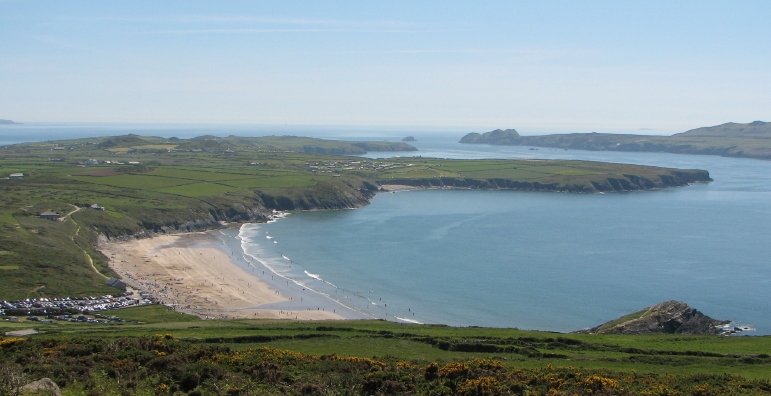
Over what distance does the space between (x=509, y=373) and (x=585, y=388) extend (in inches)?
143

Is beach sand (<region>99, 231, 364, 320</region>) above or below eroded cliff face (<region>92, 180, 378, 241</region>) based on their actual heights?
below

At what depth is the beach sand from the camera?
5556 cm

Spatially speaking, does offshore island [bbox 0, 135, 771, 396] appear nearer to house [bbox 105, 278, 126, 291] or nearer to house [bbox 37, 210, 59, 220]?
house [bbox 37, 210, 59, 220]

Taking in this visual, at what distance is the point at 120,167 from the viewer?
14575cm

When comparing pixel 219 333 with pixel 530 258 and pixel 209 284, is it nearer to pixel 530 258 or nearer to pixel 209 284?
pixel 209 284

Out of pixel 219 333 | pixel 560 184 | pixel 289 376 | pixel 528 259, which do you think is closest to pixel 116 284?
pixel 219 333

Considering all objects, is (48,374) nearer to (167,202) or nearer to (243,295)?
(243,295)

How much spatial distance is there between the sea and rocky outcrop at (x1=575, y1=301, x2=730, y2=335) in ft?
17.6

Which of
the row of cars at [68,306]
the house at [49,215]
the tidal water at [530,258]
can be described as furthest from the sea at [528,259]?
the house at [49,215]

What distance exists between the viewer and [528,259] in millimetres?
78438

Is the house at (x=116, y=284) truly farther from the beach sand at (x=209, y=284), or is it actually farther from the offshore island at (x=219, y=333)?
the beach sand at (x=209, y=284)

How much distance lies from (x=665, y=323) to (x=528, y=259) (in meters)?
33.1

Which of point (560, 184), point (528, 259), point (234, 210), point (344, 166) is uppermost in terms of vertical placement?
point (344, 166)

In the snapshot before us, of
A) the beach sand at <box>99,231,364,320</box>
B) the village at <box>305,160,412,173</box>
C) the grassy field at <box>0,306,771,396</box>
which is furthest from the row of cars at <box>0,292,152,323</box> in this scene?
the village at <box>305,160,412,173</box>
